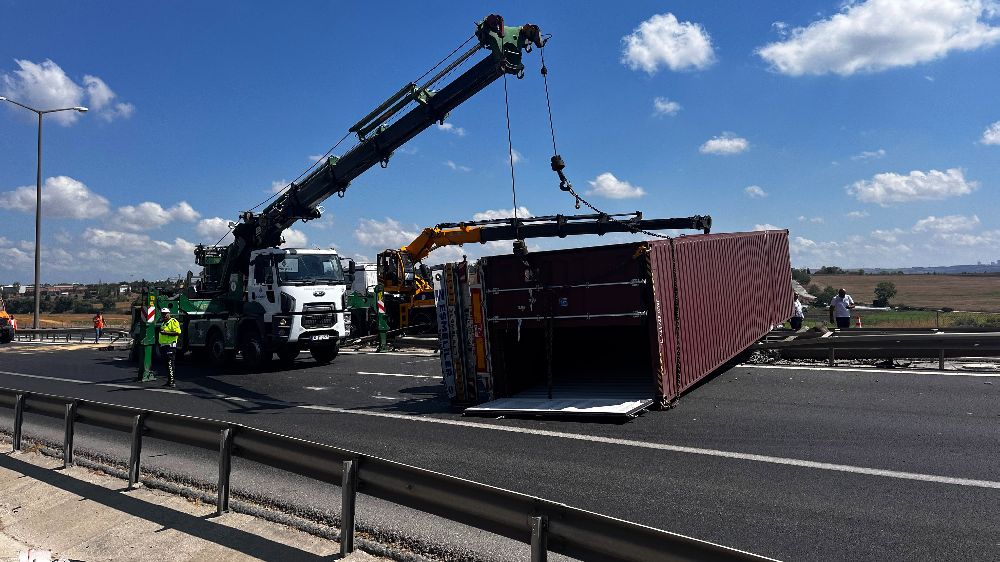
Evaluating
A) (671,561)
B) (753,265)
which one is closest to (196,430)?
(671,561)

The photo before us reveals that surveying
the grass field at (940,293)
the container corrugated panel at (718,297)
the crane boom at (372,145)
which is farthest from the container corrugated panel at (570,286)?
the grass field at (940,293)

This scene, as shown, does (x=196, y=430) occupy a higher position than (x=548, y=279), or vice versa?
(x=548, y=279)

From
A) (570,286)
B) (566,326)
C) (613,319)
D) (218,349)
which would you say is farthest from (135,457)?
(218,349)

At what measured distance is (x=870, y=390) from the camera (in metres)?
11.5

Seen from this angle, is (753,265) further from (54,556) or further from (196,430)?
(54,556)

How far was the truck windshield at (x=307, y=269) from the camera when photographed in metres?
17.1

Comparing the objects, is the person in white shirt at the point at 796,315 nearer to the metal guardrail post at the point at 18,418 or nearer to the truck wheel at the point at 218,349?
the truck wheel at the point at 218,349

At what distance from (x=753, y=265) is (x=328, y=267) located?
34.5ft

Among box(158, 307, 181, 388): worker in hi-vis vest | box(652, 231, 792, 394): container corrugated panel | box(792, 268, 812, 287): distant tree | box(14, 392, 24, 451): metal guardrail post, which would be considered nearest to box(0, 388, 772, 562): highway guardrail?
box(14, 392, 24, 451): metal guardrail post

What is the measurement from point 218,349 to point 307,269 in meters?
4.00

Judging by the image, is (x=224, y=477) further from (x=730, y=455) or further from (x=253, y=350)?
(x=253, y=350)

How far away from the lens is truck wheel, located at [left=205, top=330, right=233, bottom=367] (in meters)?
18.8

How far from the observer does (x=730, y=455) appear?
7.69m

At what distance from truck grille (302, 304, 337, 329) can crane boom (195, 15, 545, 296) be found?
323 centimetres
